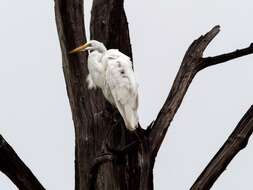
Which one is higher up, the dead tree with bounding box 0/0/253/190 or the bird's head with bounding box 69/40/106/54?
the bird's head with bounding box 69/40/106/54

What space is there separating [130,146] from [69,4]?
1.61 metres

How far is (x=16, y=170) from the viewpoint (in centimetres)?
579

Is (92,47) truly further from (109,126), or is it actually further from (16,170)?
(16,170)

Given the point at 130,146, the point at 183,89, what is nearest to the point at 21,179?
the point at 130,146

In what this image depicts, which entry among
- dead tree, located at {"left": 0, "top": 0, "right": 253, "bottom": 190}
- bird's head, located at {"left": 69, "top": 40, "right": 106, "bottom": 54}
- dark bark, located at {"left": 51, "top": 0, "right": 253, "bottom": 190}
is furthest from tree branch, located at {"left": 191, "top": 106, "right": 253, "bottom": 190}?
bird's head, located at {"left": 69, "top": 40, "right": 106, "bottom": 54}

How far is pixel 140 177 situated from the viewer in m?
6.08

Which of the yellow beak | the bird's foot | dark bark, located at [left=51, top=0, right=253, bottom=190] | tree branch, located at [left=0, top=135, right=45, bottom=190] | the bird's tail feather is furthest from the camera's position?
the yellow beak

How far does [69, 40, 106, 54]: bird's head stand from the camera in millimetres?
6546

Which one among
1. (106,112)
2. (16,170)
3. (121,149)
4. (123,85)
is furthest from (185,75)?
(16,170)

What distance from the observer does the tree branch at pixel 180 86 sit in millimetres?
6020

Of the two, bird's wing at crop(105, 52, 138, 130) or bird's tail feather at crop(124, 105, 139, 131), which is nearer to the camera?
A: bird's tail feather at crop(124, 105, 139, 131)

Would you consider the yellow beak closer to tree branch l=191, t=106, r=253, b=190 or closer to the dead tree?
the dead tree

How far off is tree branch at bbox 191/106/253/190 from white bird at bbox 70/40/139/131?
785 millimetres

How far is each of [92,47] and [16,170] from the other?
1.42 metres
